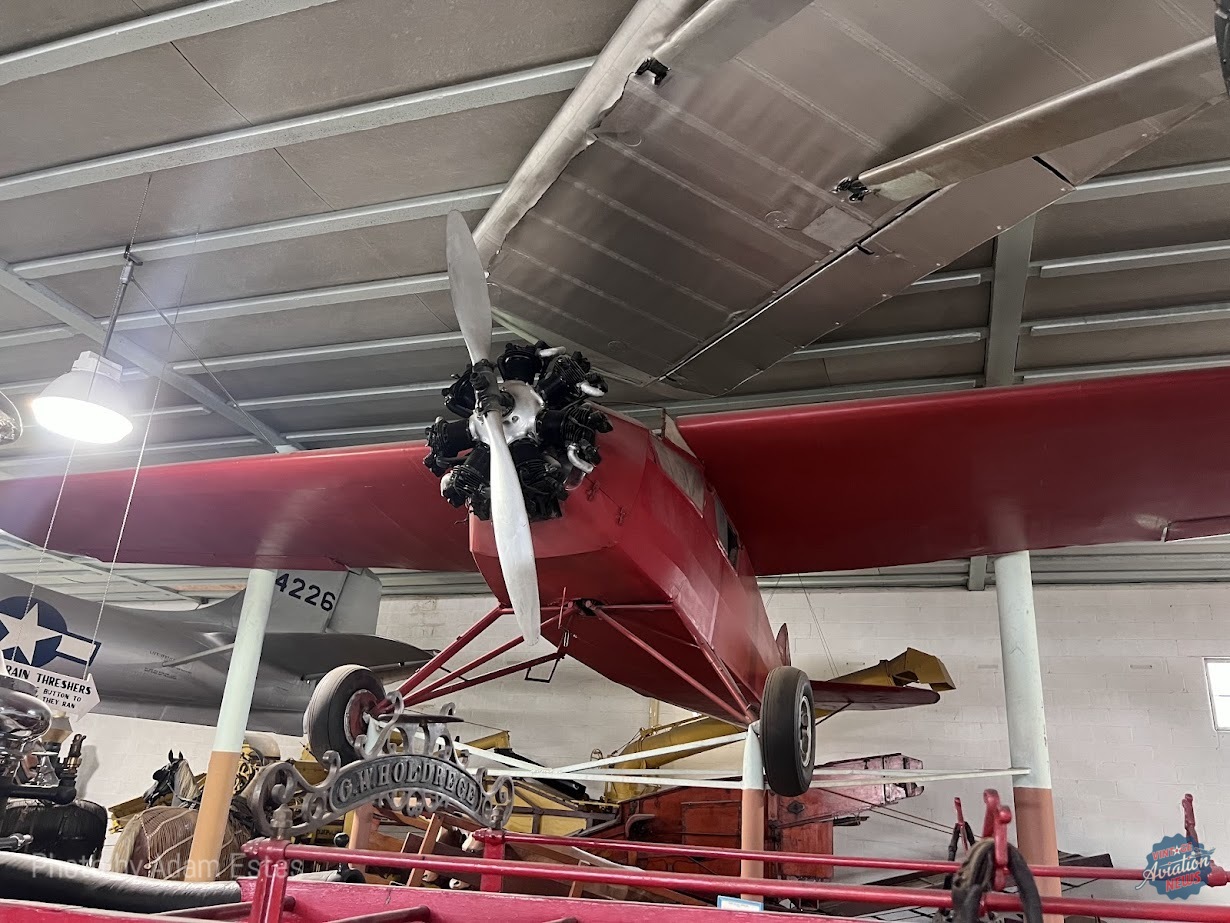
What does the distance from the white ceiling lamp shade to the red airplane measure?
0.39m

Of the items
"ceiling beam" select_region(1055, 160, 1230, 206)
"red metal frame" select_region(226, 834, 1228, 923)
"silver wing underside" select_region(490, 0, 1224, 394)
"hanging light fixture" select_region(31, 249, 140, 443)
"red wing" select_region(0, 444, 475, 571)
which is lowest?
"red metal frame" select_region(226, 834, 1228, 923)

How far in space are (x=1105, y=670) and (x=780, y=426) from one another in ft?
24.1

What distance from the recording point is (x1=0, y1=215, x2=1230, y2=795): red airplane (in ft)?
10.0

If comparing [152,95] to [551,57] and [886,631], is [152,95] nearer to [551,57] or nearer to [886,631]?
[551,57]

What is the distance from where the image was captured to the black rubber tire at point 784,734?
3395 mm

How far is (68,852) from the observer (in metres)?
5.46

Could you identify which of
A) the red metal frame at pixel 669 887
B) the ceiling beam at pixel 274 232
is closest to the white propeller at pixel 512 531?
the red metal frame at pixel 669 887

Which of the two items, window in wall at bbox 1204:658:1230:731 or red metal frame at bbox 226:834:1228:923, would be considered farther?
window in wall at bbox 1204:658:1230:731

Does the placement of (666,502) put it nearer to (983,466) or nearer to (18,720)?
(983,466)

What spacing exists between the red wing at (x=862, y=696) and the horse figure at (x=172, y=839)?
15.6 ft

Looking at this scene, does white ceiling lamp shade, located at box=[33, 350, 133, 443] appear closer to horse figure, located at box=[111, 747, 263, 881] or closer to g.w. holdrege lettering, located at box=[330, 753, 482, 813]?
horse figure, located at box=[111, 747, 263, 881]

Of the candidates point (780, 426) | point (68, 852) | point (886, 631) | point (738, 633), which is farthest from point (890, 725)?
point (68, 852)

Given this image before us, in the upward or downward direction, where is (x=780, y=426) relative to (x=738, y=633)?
upward

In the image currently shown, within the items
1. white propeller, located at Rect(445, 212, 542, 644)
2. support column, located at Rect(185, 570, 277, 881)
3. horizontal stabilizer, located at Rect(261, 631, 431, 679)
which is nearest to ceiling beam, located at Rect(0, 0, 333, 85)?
white propeller, located at Rect(445, 212, 542, 644)
